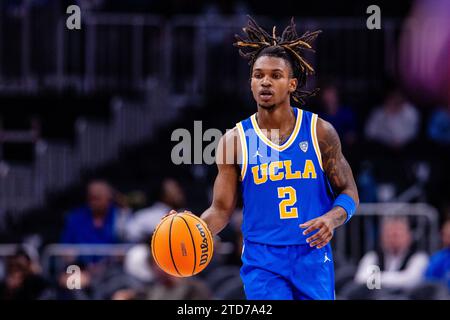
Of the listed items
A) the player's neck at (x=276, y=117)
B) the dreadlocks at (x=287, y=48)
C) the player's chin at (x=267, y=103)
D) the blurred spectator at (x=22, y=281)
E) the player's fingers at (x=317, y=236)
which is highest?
the dreadlocks at (x=287, y=48)

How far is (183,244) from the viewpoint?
8555mm

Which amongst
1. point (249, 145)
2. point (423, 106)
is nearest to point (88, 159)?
point (423, 106)

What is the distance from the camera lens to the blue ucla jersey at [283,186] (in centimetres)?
857

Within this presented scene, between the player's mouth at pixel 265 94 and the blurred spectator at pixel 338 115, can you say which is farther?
the blurred spectator at pixel 338 115

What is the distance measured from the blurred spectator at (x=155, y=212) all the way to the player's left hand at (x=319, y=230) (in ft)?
21.1

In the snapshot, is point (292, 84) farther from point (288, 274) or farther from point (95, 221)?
point (95, 221)

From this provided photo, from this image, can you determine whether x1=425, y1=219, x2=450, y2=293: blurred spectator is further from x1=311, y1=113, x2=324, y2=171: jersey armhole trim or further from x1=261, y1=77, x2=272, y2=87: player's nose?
x1=261, y1=77, x2=272, y2=87: player's nose

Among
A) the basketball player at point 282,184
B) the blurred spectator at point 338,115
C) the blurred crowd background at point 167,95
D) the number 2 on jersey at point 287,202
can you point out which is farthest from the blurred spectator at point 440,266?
the number 2 on jersey at point 287,202

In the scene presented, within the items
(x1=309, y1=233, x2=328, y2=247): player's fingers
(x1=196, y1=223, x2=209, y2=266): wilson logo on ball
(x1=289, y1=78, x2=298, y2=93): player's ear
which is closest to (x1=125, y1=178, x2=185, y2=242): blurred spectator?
(x1=196, y1=223, x2=209, y2=266): wilson logo on ball

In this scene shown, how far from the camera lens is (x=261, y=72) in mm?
8625

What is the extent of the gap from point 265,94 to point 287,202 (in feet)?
2.54

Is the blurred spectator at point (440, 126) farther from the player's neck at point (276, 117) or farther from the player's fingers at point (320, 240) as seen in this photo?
the player's fingers at point (320, 240)

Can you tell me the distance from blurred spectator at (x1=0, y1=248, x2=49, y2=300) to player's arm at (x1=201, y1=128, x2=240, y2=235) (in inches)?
165
